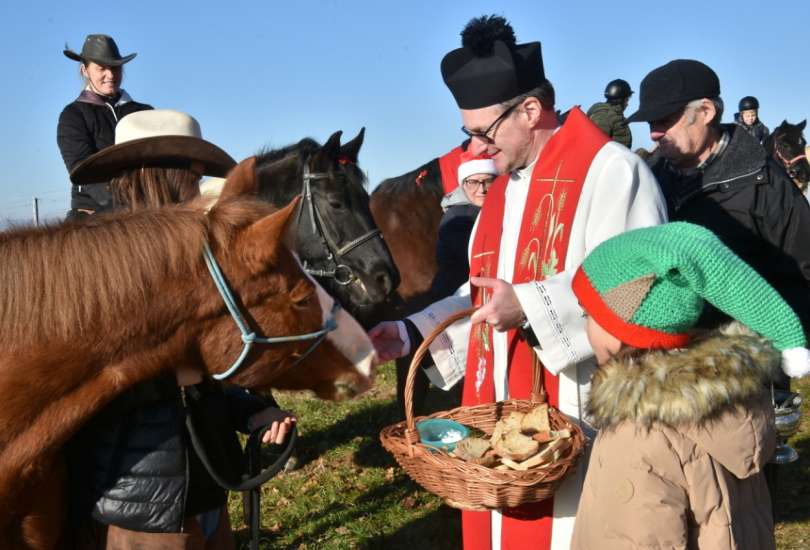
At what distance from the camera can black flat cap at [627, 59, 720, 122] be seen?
11.6 ft

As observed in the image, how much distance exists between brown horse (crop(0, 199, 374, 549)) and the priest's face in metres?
1.00

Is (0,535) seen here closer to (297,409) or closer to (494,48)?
(494,48)

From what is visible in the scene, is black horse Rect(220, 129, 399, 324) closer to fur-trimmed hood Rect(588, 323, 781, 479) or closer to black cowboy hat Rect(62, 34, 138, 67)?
black cowboy hat Rect(62, 34, 138, 67)

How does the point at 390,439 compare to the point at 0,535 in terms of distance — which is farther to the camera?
the point at 390,439

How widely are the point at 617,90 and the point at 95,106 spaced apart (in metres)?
6.91

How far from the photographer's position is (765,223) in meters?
3.45

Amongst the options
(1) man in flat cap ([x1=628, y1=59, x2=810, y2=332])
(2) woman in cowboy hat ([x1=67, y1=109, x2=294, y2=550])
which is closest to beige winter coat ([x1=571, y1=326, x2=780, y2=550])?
(2) woman in cowboy hat ([x1=67, y1=109, x2=294, y2=550])

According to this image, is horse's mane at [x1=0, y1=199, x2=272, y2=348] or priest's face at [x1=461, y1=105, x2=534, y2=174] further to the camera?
priest's face at [x1=461, y1=105, x2=534, y2=174]

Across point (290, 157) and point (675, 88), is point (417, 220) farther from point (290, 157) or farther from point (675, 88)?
point (675, 88)

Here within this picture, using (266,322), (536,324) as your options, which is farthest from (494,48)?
(266,322)

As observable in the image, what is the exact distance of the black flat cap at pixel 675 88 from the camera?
139 inches

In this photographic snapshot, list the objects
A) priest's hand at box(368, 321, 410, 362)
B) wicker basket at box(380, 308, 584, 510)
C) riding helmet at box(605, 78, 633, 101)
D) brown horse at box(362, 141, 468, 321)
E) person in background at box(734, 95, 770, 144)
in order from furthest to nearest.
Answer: person in background at box(734, 95, 770, 144), riding helmet at box(605, 78, 633, 101), brown horse at box(362, 141, 468, 321), priest's hand at box(368, 321, 410, 362), wicker basket at box(380, 308, 584, 510)

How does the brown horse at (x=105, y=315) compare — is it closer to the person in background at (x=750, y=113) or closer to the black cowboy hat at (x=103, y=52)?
the black cowboy hat at (x=103, y=52)

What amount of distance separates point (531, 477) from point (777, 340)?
0.76 m
